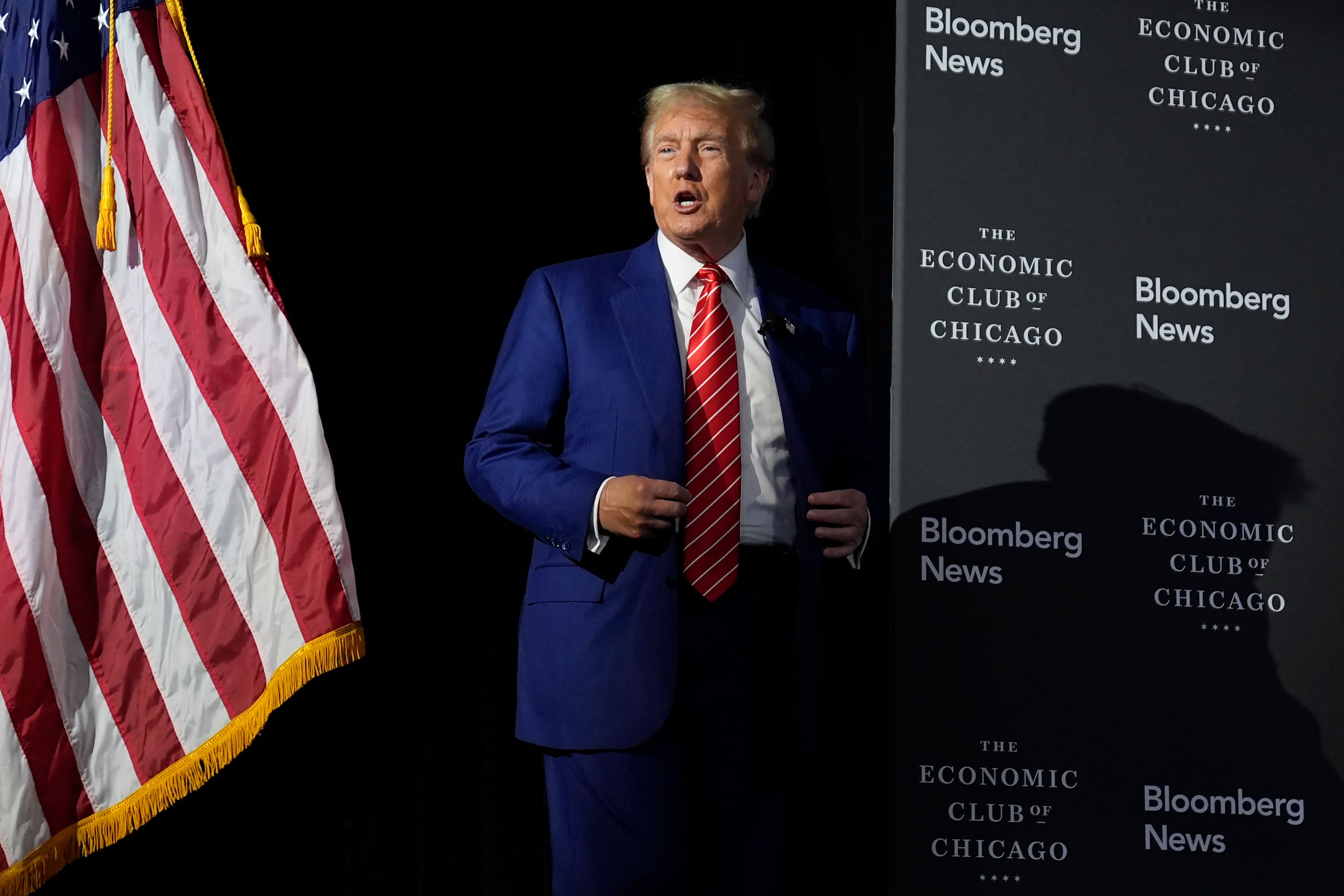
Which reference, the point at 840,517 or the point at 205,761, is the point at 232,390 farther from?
the point at 840,517

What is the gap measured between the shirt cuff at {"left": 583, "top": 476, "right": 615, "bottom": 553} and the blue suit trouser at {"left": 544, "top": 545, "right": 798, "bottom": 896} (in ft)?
0.51

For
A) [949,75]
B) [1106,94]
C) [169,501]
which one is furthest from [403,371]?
[1106,94]

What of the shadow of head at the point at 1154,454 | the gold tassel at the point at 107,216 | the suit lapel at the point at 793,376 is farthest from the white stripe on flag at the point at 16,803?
the shadow of head at the point at 1154,454

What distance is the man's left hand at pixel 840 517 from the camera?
81.3 inches

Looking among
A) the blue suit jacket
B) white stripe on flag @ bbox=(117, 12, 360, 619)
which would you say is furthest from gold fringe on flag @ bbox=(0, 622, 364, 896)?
the blue suit jacket

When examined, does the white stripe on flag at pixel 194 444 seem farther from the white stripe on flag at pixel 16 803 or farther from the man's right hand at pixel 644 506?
the man's right hand at pixel 644 506

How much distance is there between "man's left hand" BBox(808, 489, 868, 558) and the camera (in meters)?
2.06

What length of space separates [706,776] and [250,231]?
133 centimetres

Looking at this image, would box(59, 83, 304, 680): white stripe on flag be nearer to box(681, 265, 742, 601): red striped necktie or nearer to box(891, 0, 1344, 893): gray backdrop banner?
box(681, 265, 742, 601): red striped necktie

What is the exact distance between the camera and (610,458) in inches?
82.4

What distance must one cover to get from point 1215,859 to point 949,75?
1502mm

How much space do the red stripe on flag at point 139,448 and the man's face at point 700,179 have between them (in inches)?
Answer: 40.7

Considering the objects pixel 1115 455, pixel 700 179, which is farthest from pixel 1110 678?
pixel 700 179

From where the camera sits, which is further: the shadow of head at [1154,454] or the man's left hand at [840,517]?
the shadow of head at [1154,454]
